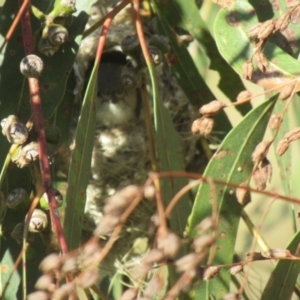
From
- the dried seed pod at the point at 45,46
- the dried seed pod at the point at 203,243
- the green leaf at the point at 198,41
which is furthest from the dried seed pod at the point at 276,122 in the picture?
the green leaf at the point at 198,41

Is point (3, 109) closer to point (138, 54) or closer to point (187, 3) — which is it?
point (138, 54)

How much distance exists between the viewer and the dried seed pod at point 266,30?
1363 mm

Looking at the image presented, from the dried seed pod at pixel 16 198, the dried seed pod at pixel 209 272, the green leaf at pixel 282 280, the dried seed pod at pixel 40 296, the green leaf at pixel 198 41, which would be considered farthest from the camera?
the green leaf at pixel 198 41

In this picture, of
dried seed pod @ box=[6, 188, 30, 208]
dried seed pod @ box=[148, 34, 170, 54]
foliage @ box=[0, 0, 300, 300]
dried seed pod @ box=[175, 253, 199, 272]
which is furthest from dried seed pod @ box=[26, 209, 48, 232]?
dried seed pod @ box=[148, 34, 170, 54]

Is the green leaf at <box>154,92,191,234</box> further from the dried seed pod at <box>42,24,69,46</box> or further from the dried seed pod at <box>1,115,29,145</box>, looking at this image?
the dried seed pod at <box>1,115,29,145</box>

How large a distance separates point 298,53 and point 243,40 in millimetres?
185

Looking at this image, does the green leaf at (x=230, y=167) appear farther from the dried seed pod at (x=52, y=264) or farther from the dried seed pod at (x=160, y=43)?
the dried seed pod at (x=52, y=264)

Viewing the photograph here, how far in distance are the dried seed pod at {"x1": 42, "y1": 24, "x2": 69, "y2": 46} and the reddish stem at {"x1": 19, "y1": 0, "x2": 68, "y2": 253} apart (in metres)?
0.05

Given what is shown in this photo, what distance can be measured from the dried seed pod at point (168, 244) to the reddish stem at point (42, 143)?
7.5 inches

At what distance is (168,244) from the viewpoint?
3.54ft

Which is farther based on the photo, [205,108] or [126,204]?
[205,108]

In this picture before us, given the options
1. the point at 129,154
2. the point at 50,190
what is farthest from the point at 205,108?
the point at 129,154

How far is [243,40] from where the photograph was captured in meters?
1.66

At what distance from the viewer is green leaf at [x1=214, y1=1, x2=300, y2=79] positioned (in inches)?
62.7
